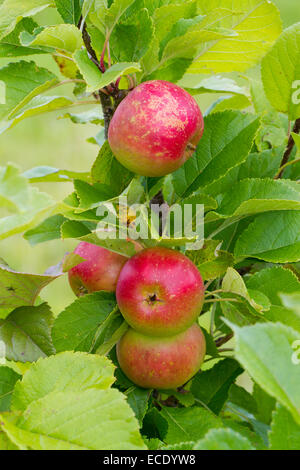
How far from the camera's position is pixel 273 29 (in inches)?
29.6

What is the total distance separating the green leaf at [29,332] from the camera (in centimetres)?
75

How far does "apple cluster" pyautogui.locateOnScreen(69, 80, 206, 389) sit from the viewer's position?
649mm

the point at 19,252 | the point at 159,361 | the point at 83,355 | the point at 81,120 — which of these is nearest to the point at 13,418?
the point at 83,355

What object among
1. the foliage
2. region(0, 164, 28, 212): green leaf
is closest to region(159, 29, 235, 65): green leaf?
the foliage

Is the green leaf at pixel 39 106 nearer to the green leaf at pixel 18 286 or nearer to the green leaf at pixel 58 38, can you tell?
the green leaf at pixel 58 38

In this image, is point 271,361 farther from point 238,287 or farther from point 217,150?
point 217,150

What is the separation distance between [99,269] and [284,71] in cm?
37

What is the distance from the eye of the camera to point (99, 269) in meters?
0.75

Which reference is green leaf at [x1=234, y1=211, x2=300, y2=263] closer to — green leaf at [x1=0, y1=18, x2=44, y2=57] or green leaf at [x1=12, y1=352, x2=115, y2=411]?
green leaf at [x1=12, y1=352, x2=115, y2=411]

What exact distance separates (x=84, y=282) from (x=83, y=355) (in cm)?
18

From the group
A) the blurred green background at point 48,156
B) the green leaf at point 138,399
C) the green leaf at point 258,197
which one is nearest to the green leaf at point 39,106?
the green leaf at point 258,197

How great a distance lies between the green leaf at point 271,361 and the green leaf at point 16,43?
49cm
